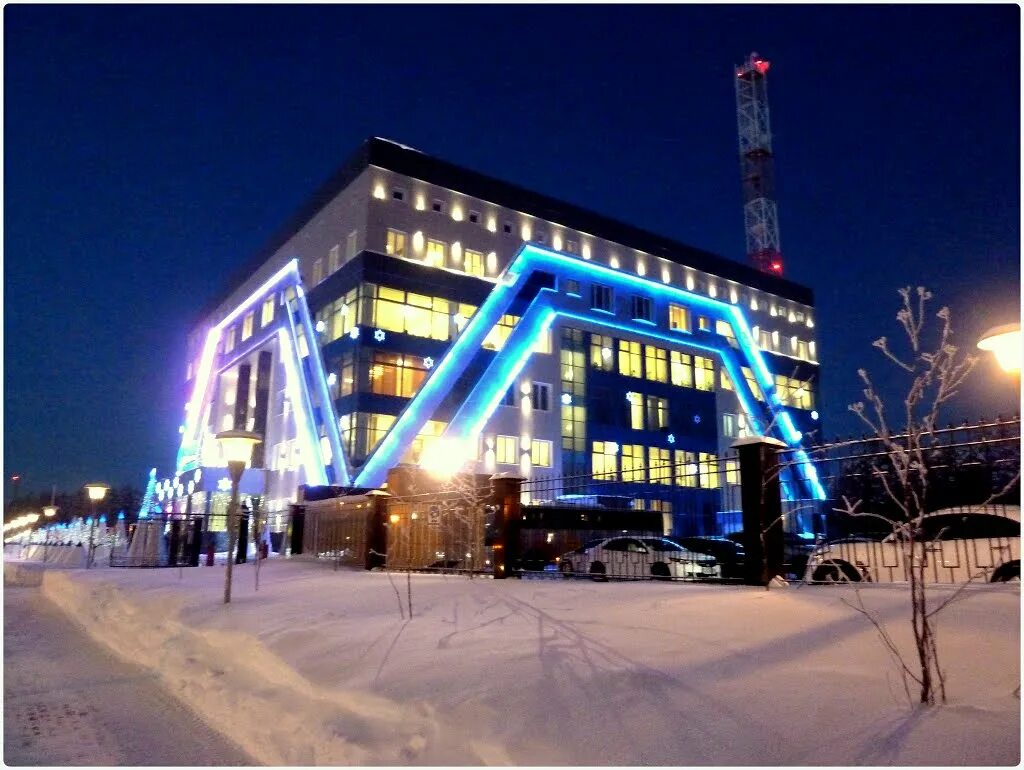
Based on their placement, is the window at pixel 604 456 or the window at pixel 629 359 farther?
the window at pixel 629 359

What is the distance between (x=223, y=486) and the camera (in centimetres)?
4372

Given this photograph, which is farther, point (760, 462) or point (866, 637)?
point (760, 462)

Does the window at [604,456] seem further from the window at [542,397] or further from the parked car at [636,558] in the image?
the parked car at [636,558]

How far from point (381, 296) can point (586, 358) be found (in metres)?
13.2

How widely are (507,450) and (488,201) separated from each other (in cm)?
1448

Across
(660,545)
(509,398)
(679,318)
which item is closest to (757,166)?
(679,318)

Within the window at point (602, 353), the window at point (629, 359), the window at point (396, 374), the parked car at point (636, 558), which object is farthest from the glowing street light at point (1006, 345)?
the window at point (629, 359)

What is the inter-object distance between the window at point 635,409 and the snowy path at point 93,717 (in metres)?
38.1

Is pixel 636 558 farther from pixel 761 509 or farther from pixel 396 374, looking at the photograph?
pixel 396 374

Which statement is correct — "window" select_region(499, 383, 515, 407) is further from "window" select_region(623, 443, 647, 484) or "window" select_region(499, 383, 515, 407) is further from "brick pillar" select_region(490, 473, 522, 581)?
"brick pillar" select_region(490, 473, 522, 581)

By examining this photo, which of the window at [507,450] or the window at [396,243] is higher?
the window at [396,243]

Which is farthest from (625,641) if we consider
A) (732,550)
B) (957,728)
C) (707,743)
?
(732,550)

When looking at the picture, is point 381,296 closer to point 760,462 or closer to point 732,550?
point 732,550

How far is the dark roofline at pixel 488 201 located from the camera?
134ft
